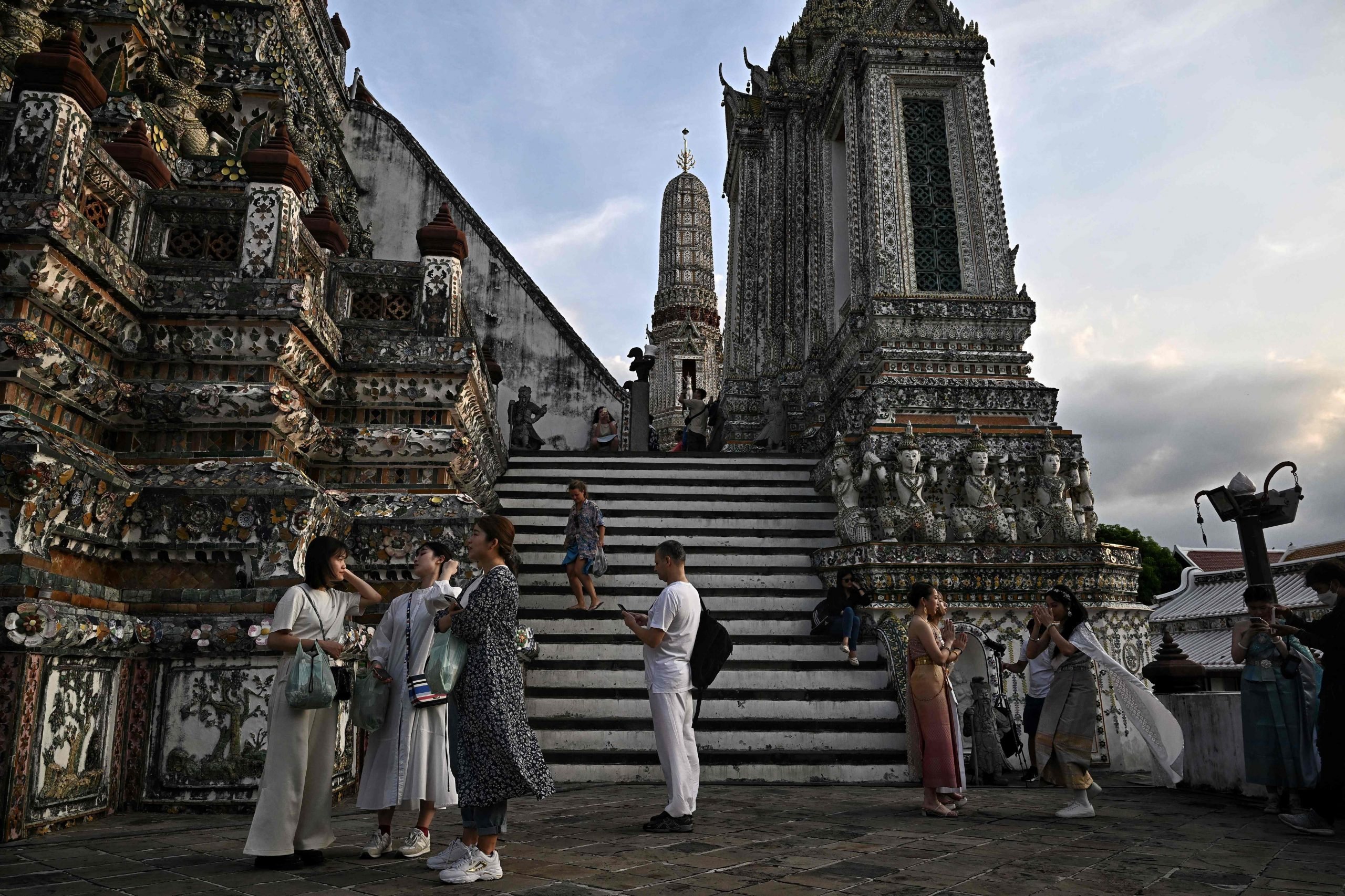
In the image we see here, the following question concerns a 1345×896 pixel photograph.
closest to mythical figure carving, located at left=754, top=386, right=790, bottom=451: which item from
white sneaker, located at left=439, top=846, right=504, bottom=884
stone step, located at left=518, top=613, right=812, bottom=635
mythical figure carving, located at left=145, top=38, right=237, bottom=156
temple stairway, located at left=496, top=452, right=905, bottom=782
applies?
temple stairway, located at left=496, top=452, right=905, bottom=782

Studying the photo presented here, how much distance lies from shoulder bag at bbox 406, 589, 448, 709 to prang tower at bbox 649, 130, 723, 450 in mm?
33412

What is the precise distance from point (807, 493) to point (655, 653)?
5692mm

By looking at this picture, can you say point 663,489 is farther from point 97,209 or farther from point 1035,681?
point 97,209

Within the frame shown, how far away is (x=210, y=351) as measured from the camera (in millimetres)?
5020

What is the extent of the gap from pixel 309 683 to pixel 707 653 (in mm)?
1933

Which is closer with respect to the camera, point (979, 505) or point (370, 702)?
point (370, 702)

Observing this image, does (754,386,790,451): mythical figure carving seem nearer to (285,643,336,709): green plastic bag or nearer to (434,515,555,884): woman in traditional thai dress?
(434,515,555,884): woman in traditional thai dress

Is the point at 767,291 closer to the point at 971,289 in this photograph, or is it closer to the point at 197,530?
the point at 971,289

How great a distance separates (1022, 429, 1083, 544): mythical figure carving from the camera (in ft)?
27.6


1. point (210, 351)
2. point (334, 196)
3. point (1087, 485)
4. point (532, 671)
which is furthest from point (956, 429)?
point (334, 196)

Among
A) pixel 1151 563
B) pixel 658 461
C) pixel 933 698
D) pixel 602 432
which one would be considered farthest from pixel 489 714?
pixel 1151 563

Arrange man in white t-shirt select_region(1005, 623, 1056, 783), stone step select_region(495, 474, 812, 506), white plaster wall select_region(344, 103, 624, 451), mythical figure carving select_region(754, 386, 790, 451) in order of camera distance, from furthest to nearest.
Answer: mythical figure carving select_region(754, 386, 790, 451)
white plaster wall select_region(344, 103, 624, 451)
stone step select_region(495, 474, 812, 506)
man in white t-shirt select_region(1005, 623, 1056, 783)

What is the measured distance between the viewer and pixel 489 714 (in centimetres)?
314

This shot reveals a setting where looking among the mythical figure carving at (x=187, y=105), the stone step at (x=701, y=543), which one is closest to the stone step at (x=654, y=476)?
the stone step at (x=701, y=543)
